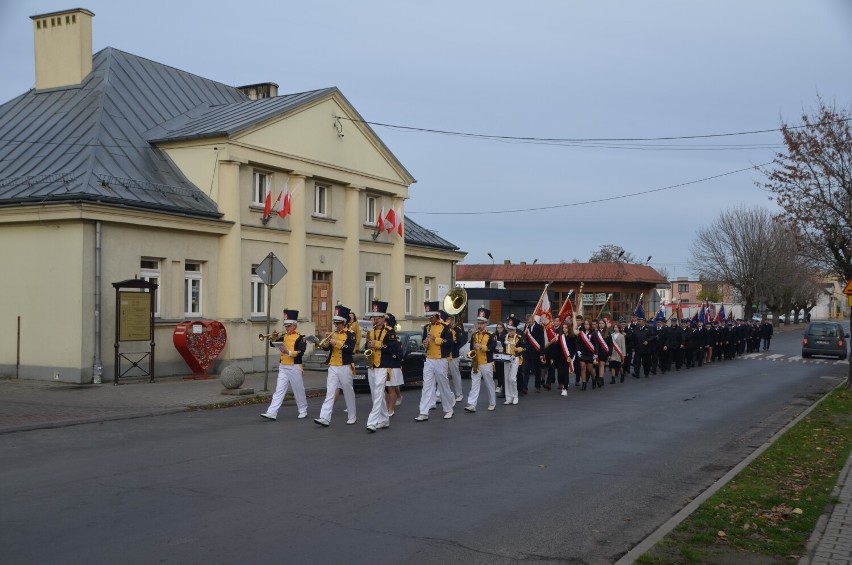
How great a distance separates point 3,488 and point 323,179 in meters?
20.2

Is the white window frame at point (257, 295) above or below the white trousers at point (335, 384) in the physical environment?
above

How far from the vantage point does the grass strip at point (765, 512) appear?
693 centimetres

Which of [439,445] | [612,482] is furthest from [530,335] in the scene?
[612,482]

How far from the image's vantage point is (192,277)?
23.7 meters

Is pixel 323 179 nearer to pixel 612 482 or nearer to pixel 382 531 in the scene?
pixel 612 482

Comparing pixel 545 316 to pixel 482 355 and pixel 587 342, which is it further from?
pixel 482 355

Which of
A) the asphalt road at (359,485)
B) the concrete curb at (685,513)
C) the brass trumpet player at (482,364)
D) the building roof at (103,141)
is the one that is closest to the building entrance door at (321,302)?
the building roof at (103,141)

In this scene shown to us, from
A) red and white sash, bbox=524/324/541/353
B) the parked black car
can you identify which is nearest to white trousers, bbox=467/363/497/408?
the parked black car

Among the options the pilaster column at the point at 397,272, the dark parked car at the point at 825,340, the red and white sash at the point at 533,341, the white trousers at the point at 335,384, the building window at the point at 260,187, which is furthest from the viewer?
the dark parked car at the point at 825,340

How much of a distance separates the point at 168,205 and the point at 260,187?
4.30 metres

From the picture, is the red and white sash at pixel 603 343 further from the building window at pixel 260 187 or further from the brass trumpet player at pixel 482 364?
the building window at pixel 260 187

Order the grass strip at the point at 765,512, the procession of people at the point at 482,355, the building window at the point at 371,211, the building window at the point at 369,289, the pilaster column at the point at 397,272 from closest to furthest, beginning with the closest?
the grass strip at the point at 765,512, the procession of people at the point at 482,355, the building window at the point at 369,289, the building window at the point at 371,211, the pilaster column at the point at 397,272

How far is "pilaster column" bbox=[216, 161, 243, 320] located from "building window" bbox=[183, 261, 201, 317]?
0.37 m

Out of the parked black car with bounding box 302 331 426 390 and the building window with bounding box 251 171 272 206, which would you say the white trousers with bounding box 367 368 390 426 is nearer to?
the parked black car with bounding box 302 331 426 390
